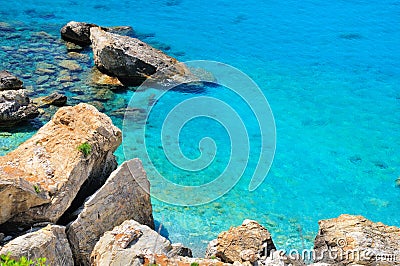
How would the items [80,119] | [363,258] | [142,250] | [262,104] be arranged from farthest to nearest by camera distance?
[262,104]
[80,119]
[363,258]
[142,250]

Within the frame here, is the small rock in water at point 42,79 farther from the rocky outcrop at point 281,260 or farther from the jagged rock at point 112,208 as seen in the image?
the rocky outcrop at point 281,260

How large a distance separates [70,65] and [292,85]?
8015mm

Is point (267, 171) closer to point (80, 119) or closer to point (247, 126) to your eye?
point (247, 126)

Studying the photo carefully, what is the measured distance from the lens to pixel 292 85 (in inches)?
762

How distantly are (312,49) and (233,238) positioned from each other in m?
14.6

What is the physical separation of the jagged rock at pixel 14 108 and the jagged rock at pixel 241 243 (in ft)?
25.2

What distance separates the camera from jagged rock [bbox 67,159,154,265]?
936 centimetres

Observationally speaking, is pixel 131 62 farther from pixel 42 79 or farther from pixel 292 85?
pixel 292 85

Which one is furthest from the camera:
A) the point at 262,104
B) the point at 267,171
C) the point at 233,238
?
the point at 262,104

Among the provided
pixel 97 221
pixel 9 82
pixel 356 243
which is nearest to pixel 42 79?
pixel 9 82

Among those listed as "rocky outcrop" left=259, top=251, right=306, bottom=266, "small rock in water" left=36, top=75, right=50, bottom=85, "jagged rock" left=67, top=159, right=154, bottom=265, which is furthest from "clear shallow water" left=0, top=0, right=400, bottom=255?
"rocky outcrop" left=259, top=251, right=306, bottom=266

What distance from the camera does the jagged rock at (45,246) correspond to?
→ 7.86 meters

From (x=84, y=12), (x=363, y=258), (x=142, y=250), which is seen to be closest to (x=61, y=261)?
(x=142, y=250)

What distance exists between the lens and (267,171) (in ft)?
47.7
